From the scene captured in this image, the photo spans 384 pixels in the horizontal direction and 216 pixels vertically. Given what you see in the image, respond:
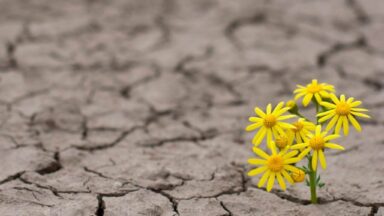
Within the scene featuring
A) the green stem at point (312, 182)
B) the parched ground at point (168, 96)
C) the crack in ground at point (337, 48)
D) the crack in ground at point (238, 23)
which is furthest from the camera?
the crack in ground at point (238, 23)

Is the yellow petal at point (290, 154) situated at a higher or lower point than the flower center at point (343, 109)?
lower

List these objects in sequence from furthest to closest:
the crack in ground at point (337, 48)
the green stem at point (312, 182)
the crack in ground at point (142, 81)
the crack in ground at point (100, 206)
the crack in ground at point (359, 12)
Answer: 1. the crack in ground at point (359, 12)
2. the crack in ground at point (337, 48)
3. the crack in ground at point (142, 81)
4. the crack in ground at point (100, 206)
5. the green stem at point (312, 182)

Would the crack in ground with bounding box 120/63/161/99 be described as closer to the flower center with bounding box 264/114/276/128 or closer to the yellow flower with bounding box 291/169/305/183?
the flower center with bounding box 264/114/276/128

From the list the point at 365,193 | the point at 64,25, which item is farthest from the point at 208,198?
the point at 64,25

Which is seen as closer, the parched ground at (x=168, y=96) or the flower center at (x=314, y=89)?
the flower center at (x=314, y=89)

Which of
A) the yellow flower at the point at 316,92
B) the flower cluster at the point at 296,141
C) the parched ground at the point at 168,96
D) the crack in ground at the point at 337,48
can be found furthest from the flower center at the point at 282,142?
the crack in ground at the point at 337,48

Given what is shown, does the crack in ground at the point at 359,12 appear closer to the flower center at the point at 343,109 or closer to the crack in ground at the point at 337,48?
the crack in ground at the point at 337,48

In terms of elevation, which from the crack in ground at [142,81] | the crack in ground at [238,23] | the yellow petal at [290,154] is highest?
the crack in ground at [238,23]
